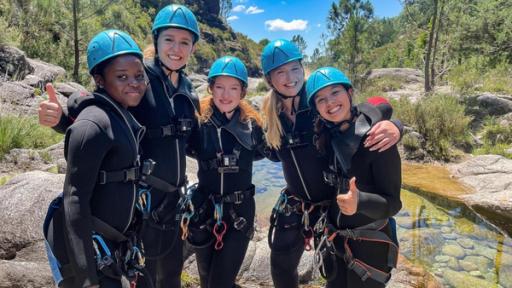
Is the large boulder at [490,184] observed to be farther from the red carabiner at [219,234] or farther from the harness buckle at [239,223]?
the red carabiner at [219,234]

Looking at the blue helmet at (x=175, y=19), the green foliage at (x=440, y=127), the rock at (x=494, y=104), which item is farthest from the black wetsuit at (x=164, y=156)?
the rock at (x=494, y=104)

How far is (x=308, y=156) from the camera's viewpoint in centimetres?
354

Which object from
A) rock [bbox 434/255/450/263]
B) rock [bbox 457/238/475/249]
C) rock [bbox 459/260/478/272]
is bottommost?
rock [bbox 459/260/478/272]

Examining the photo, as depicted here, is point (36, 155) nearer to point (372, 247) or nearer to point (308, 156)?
point (308, 156)

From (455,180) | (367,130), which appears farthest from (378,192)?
(455,180)

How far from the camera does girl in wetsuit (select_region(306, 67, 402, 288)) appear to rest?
8.77ft

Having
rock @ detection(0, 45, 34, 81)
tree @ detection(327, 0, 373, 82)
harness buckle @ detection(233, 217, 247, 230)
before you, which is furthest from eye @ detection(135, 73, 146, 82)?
tree @ detection(327, 0, 373, 82)

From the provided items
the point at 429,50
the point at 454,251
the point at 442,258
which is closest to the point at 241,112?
the point at 442,258

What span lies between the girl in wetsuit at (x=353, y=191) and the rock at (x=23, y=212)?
136 inches

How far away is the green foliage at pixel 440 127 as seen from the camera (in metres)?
12.3

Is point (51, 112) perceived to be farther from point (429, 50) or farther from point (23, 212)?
point (429, 50)

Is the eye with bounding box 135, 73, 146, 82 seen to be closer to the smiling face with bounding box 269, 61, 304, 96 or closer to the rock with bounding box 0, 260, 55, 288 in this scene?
the smiling face with bounding box 269, 61, 304, 96

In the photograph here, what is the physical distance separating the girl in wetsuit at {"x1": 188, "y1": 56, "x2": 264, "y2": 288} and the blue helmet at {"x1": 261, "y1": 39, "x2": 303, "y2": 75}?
297mm

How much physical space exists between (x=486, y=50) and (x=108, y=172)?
20.4 m
